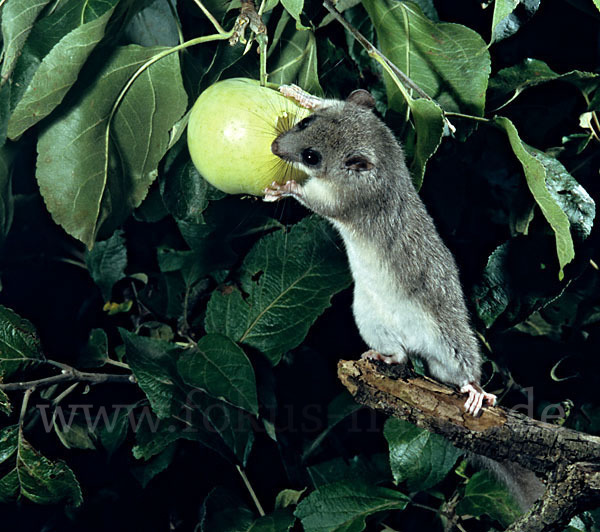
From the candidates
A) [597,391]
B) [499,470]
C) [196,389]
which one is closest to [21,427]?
[196,389]

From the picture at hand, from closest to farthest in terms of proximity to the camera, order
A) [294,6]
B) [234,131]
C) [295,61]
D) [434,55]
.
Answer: [294,6]
[234,131]
[434,55]
[295,61]

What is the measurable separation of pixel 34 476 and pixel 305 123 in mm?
1287

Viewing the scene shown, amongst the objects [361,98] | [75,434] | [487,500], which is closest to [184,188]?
[361,98]

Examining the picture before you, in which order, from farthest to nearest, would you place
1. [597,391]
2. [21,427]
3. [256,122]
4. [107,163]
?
[597,391] < [21,427] < [107,163] < [256,122]

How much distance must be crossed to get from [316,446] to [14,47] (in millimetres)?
1590

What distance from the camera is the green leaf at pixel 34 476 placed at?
2.07 m

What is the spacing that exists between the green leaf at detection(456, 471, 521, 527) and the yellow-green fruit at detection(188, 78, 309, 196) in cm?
124

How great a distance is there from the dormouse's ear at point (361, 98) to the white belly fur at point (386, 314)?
1.25 ft

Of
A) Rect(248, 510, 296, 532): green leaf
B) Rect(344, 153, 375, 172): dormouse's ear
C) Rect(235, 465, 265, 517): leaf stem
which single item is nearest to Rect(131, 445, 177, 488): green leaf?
Rect(235, 465, 265, 517): leaf stem

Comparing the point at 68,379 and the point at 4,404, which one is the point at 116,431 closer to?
the point at 68,379

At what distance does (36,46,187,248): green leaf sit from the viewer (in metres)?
1.74

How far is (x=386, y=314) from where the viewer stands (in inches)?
83.1

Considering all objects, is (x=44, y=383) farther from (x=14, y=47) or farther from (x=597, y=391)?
(x=597, y=391)

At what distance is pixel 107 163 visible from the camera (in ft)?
5.92
